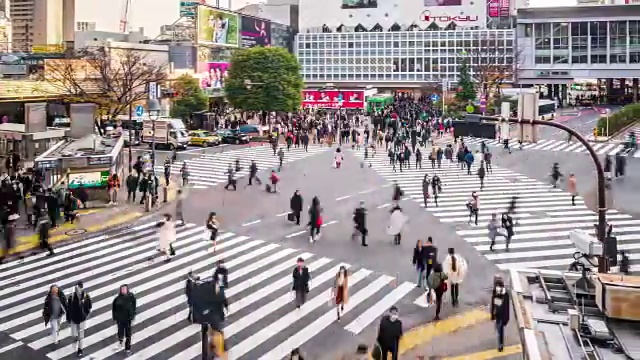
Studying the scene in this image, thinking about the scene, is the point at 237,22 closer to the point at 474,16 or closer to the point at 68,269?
the point at 474,16

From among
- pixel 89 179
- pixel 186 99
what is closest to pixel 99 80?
pixel 186 99

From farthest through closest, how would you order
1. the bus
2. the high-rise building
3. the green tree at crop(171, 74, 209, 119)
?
the high-rise building, the bus, the green tree at crop(171, 74, 209, 119)

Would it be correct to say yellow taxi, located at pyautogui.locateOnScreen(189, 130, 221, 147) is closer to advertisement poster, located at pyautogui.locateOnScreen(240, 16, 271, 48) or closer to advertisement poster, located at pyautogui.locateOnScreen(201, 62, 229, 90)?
advertisement poster, located at pyautogui.locateOnScreen(201, 62, 229, 90)

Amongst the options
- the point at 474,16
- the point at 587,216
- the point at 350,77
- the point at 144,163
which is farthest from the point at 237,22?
the point at 587,216

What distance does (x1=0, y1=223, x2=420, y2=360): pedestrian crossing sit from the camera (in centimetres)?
1193

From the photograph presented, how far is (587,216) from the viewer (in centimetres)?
2309

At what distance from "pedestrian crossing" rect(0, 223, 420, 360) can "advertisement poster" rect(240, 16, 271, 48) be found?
60771 millimetres

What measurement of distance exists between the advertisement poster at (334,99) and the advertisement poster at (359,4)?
132 ft

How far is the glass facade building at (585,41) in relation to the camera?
80312 mm

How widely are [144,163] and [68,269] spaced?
48.7ft

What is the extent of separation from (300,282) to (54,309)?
486cm

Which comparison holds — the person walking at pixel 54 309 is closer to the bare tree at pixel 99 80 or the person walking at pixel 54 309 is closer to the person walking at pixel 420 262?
the person walking at pixel 420 262

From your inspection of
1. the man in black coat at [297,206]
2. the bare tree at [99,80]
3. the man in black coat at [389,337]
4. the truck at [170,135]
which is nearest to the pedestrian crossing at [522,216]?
the man in black coat at [297,206]

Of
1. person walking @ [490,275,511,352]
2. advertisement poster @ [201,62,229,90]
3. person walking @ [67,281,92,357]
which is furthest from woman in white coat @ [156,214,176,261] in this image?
advertisement poster @ [201,62,229,90]
